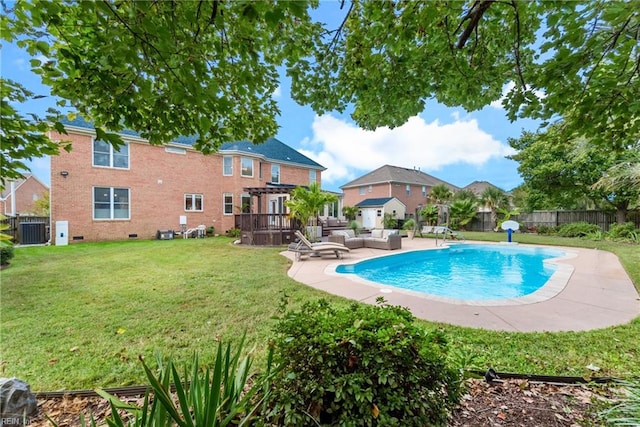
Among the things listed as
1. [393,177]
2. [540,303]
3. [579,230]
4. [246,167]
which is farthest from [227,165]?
[579,230]

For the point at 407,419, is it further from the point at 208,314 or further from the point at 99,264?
the point at 99,264

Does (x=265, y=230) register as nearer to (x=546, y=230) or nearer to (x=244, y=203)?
(x=244, y=203)

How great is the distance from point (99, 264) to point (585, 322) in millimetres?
12096

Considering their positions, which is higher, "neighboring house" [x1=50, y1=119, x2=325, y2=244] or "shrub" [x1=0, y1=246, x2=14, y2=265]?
"neighboring house" [x1=50, y1=119, x2=325, y2=244]

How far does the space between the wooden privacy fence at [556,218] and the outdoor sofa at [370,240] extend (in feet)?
47.3

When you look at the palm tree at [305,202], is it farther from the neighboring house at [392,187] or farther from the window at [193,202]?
the neighboring house at [392,187]

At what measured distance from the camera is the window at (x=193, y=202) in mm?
17750

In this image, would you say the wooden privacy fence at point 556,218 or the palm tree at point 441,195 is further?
the palm tree at point 441,195

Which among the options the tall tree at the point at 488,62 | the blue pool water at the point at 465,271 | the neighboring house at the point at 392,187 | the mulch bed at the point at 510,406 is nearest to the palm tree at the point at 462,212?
the neighboring house at the point at 392,187

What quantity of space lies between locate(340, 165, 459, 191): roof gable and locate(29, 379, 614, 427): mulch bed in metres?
29.9

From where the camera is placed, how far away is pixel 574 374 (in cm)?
265

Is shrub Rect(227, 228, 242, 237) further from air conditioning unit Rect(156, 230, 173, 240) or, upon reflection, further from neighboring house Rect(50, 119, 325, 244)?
air conditioning unit Rect(156, 230, 173, 240)

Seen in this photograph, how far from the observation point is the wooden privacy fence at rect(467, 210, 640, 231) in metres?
17.8

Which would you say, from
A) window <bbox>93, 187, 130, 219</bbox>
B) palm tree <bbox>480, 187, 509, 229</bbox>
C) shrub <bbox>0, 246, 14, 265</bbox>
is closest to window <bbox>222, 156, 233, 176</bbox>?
window <bbox>93, 187, 130, 219</bbox>
